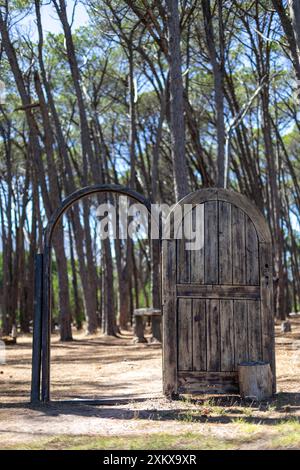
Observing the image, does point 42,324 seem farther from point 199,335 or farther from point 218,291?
point 218,291

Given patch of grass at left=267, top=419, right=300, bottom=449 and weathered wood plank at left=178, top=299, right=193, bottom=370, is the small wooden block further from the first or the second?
patch of grass at left=267, top=419, right=300, bottom=449

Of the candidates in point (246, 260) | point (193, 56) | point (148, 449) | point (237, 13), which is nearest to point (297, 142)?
point (193, 56)

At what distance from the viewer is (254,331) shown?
280 inches

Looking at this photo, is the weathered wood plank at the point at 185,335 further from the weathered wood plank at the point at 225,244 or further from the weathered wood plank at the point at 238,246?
the weathered wood plank at the point at 238,246

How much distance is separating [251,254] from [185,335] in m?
1.26

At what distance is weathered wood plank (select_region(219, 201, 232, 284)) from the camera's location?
7168 mm

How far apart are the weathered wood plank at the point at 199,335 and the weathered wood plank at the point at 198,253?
0.28 m

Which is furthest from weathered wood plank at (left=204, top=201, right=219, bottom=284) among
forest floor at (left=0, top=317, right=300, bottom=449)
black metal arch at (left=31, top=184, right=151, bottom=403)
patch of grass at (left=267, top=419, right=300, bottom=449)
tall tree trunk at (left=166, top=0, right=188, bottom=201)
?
tall tree trunk at (left=166, top=0, right=188, bottom=201)

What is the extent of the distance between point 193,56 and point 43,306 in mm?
17013

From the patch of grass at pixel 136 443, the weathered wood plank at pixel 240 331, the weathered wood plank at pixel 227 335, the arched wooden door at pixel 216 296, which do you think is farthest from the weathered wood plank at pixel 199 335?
the patch of grass at pixel 136 443

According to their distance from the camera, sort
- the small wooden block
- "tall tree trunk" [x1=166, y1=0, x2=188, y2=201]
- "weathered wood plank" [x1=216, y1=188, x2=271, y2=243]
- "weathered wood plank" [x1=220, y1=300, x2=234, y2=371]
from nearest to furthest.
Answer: the small wooden block, "weathered wood plank" [x1=220, y1=300, x2=234, y2=371], "weathered wood plank" [x1=216, y1=188, x2=271, y2=243], "tall tree trunk" [x1=166, y1=0, x2=188, y2=201]

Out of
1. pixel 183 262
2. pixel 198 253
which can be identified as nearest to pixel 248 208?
pixel 198 253

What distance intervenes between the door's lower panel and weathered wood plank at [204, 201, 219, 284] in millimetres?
1074

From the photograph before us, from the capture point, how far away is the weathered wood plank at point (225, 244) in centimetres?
717
